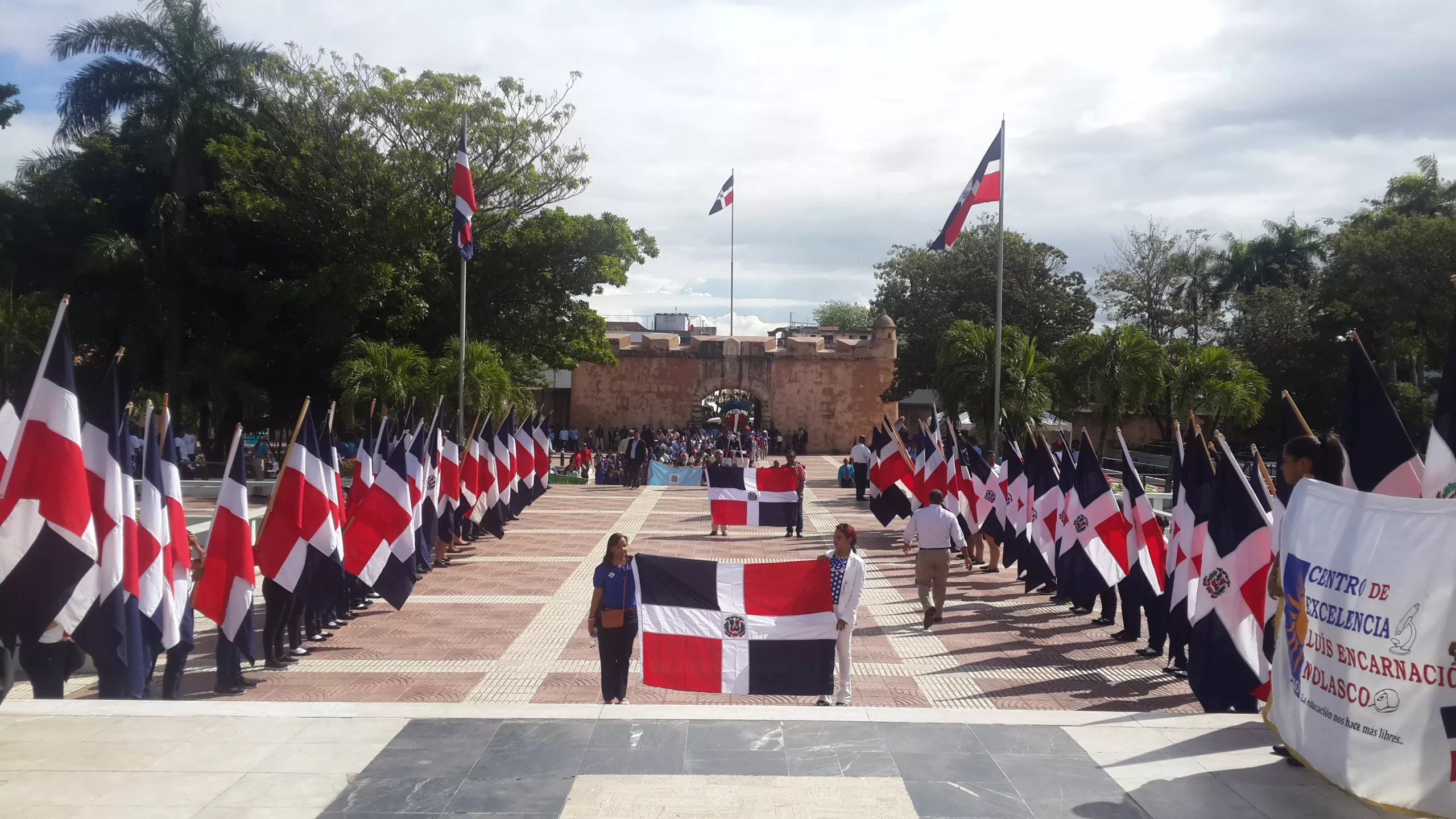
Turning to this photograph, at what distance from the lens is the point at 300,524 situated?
928cm

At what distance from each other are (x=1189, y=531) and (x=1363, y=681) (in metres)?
4.15

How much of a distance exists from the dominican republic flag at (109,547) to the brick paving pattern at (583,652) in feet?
4.59

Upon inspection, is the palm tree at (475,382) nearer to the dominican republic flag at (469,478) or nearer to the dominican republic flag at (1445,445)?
the dominican republic flag at (469,478)

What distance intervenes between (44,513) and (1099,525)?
917 centimetres

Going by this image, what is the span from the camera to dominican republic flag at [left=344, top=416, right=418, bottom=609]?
35.2 feet

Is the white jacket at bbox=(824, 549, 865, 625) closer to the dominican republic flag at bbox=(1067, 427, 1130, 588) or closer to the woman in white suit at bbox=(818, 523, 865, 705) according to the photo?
the woman in white suit at bbox=(818, 523, 865, 705)

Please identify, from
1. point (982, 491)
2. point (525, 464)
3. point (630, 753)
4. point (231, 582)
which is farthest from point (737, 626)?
point (525, 464)

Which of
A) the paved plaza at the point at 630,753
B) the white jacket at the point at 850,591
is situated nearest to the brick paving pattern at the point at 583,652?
the paved plaza at the point at 630,753

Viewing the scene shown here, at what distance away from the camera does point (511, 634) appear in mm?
→ 10703

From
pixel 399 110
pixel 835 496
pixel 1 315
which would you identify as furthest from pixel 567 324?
pixel 1 315

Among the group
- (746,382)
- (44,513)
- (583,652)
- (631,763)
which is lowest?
(583,652)

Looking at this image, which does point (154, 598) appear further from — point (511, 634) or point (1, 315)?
point (1, 315)

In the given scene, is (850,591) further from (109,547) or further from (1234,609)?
(109,547)

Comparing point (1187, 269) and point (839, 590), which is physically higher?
point (1187, 269)
